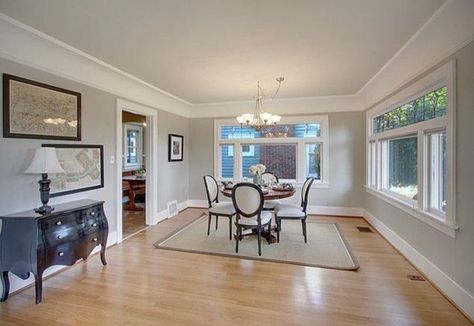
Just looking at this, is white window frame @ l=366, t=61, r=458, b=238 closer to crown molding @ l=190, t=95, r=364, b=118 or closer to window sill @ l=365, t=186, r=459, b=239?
window sill @ l=365, t=186, r=459, b=239

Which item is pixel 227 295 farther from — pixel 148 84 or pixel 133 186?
pixel 133 186

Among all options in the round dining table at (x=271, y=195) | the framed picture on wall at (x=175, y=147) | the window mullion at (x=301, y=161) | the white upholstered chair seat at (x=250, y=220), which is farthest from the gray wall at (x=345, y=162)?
the framed picture on wall at (x=175, y=147)

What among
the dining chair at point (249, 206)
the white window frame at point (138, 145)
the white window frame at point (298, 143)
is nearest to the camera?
the dining chair at point (249, 206)

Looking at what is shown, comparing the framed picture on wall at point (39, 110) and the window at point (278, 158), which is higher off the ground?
the framed picture on wall at point (39, 110)

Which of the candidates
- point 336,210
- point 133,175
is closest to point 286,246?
point 336,210

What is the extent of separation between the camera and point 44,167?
2346 millimetres

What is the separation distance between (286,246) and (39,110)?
3.47 m

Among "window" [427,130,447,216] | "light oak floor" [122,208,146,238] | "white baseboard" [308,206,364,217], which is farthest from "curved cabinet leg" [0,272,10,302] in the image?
"white baseboard" [308,206,364,217]

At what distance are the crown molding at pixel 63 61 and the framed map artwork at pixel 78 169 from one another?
2.85 ft

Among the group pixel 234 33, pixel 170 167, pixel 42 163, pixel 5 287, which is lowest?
pixel 5 287

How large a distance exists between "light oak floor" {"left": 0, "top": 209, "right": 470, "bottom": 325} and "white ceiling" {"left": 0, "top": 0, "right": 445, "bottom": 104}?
2.56 metres

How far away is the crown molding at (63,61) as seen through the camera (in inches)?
91.7

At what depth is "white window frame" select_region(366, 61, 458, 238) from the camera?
7.29 feet

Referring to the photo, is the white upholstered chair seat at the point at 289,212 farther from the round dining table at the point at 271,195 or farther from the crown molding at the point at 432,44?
the crown molding at the point at 432,44
